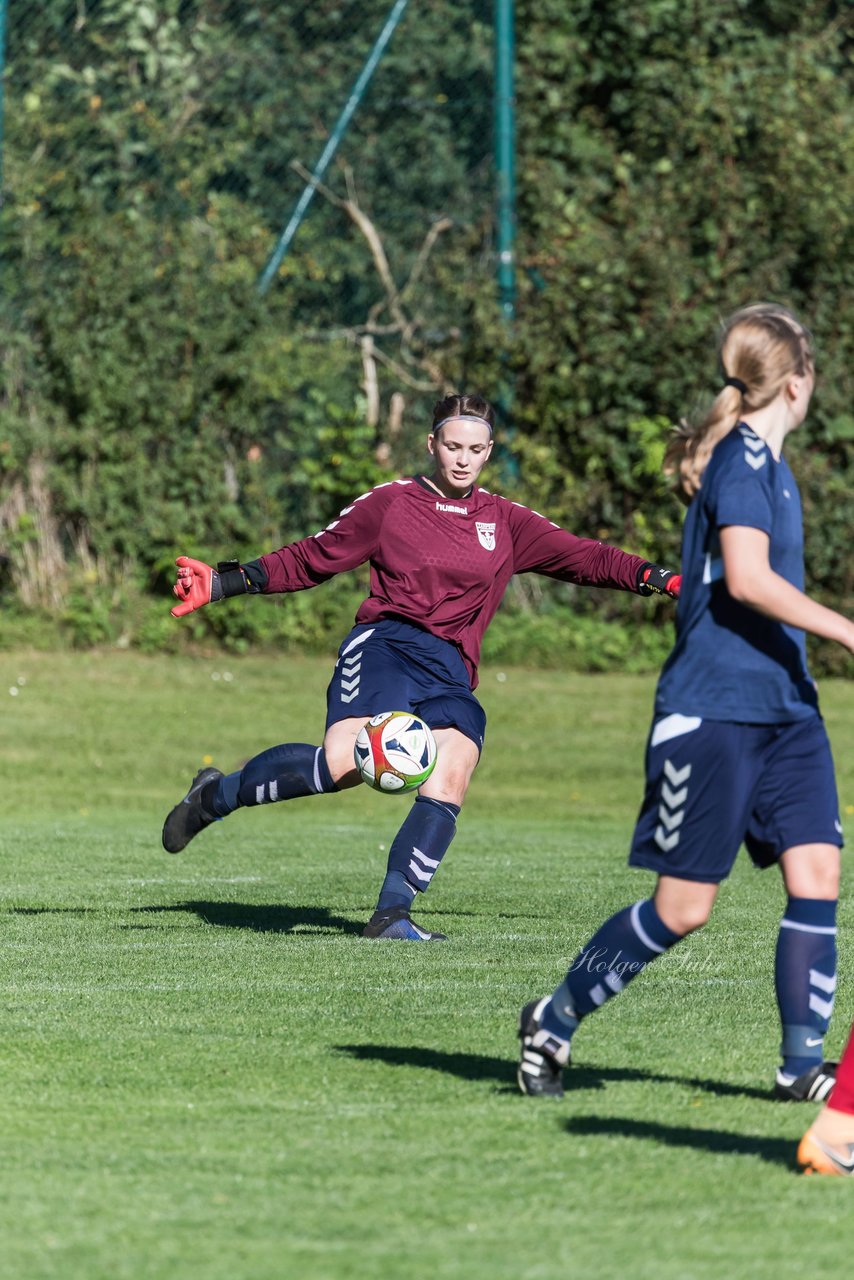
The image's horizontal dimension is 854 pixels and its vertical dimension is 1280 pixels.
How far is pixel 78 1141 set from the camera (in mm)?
3980

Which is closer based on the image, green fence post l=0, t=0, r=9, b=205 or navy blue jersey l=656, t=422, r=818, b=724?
navy blue jersey l=656, t=422, r=818, b=724

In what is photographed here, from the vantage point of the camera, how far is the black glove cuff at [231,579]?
279 inches

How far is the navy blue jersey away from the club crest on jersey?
9.54 ft

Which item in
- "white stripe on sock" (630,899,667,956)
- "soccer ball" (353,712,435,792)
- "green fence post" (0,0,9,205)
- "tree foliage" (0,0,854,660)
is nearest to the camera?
"white stripe on sock" (630,899,667,956)

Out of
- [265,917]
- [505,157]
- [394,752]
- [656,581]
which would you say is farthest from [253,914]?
[505,157]

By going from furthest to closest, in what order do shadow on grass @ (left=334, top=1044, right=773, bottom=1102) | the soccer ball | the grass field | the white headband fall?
1. the white headband
2. the soccer ball
3. shadow on grass @ (left=334, top=1044, right=773, bottom=1102)
4. the grass field

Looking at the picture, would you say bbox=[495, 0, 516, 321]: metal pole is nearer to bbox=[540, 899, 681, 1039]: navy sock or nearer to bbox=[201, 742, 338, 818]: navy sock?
bbox=[201, 742, 338, 818]: navy sock

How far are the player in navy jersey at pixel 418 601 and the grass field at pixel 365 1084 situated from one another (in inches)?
17.4

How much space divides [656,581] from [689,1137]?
10.4 feet

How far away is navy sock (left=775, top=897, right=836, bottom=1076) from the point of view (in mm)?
4336

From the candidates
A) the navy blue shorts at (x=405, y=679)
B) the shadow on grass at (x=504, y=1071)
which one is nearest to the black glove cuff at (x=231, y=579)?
the navy blue shorts at (x=405, y=679)

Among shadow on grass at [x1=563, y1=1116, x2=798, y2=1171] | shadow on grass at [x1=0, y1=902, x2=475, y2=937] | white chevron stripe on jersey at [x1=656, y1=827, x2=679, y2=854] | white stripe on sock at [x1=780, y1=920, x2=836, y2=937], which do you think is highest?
white chevron stripe on jersey at [x1=656, y1=827, x2=679, y2=854]

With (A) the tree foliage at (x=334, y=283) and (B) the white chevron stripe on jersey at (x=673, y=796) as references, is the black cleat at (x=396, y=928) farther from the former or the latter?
(A) the tree foliage at (x=334, y=283)

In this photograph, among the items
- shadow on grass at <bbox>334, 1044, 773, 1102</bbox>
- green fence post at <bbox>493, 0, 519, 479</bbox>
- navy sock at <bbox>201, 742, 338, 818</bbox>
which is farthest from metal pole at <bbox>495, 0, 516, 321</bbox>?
shadow on grass at <bbox>334, 1044, 773, 1102</bbox>
